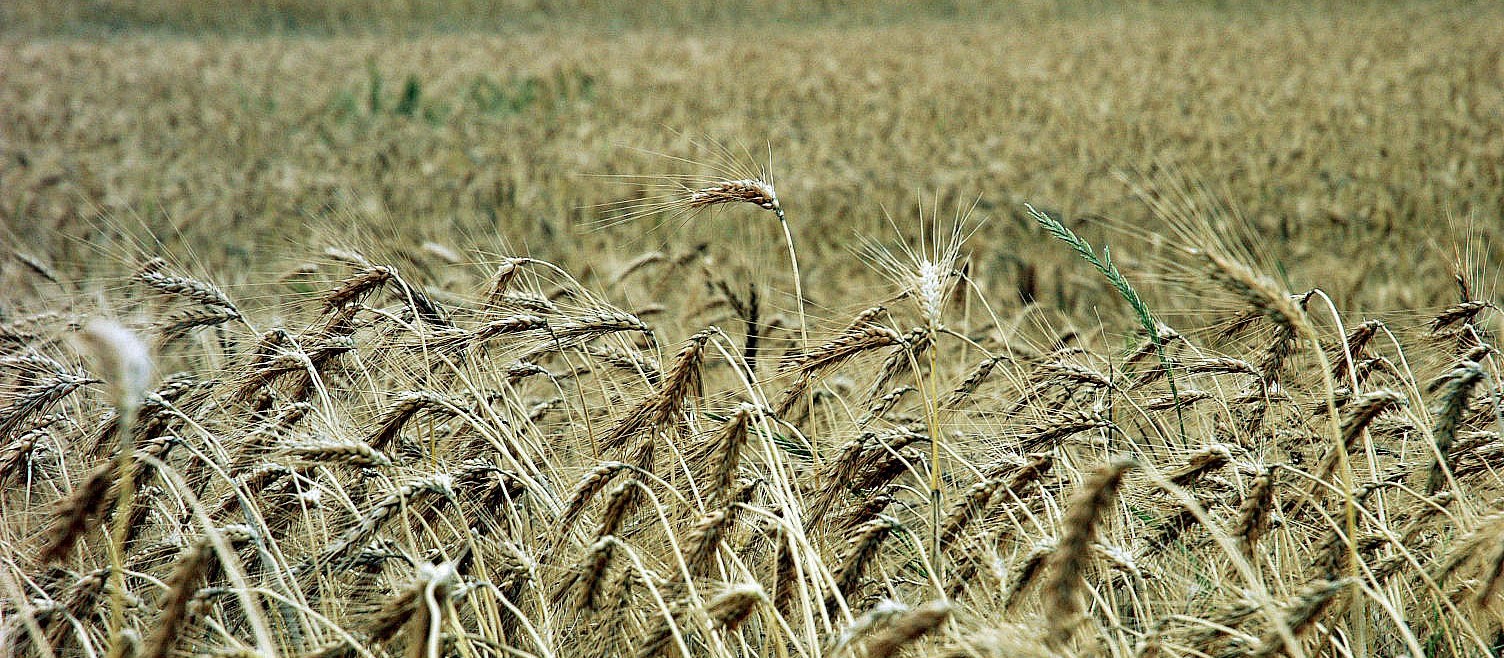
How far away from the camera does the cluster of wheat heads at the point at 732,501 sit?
1.46 m

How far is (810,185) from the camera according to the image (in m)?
6.56

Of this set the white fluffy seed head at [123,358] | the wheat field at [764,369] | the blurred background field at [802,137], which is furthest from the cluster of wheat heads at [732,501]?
the blurred background field at [802,137]

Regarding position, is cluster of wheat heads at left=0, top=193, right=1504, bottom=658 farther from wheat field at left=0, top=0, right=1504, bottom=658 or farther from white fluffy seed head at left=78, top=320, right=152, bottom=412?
white fluffy seed head at left=78, top=320, right=152, bottom=412

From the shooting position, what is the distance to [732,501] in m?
1.69

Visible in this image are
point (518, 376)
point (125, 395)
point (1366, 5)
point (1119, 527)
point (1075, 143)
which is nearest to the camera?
point (125, 395)

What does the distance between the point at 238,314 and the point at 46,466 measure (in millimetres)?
847

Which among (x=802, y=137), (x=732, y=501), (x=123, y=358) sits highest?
(x=802, y=137)

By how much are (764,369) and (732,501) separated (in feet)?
2.53

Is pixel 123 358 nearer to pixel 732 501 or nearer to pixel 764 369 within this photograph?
pixel 732 501

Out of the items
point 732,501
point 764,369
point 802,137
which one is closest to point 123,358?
point 732,501

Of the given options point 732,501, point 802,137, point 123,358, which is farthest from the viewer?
point 802,137

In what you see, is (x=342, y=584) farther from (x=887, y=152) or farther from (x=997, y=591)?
(x=887, y=152)

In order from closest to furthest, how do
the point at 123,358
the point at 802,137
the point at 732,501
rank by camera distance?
Answer: the point at 123,358, the point at 732,501, the point at 802,137

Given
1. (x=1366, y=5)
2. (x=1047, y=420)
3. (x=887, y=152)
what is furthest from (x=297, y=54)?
(x=1366, y=5)
